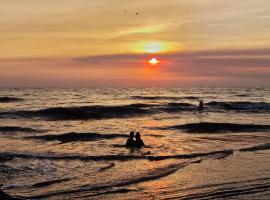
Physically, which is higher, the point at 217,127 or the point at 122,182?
the point at 122,182

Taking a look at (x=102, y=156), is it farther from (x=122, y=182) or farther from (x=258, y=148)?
(x=258, y=148)

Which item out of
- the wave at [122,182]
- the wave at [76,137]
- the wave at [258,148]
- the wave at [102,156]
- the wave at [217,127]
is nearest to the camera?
the wave at [122,182]

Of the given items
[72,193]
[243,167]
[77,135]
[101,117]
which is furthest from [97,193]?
[101,117]

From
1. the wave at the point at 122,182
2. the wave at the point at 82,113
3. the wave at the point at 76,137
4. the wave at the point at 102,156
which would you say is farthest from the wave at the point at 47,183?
the wave at the point at 82,113

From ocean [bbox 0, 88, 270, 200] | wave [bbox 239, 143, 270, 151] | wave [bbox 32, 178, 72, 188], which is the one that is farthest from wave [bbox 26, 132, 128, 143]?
wave [bbox 32, 178, 72, 188]

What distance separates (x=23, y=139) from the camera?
85.9 ft

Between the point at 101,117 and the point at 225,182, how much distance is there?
33631 mm

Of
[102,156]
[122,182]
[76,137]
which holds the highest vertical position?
[122,182]

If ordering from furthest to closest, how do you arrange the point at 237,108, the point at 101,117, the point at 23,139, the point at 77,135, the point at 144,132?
the point at 237,108 < the point at 101,117 < the point at 144,132 < the point at 77,135 < the point at 23,139

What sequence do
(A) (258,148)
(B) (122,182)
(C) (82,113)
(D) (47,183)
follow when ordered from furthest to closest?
(C) (82,113)
(A) (258,148)
(B) (122,182)
(D) (47,183)

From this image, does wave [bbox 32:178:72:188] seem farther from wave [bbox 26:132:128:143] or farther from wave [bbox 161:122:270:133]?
wave [bbox 161:122:270:133]

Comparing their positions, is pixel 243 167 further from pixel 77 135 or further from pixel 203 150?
pixel 77 135

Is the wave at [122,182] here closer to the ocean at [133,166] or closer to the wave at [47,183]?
the ocean at [133,166]

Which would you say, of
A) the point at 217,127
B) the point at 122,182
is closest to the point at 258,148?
the point at 122,182
